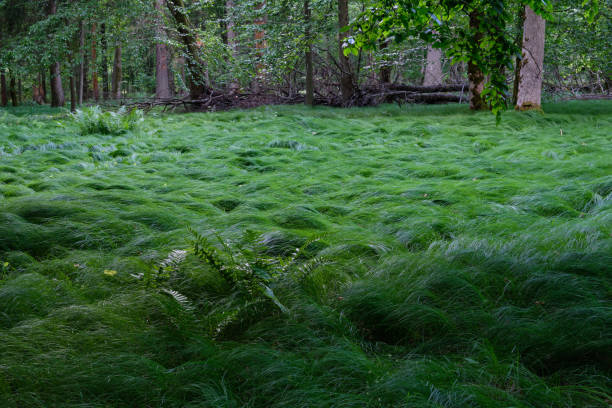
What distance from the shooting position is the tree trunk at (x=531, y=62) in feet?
34.9

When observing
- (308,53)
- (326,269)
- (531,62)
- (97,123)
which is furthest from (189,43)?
(326,269)

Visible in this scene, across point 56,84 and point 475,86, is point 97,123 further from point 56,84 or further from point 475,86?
point 56,84

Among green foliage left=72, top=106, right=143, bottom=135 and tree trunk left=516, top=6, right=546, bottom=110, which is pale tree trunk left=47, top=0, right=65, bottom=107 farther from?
tree trunk left=516, top=6, right=546, bottom=110

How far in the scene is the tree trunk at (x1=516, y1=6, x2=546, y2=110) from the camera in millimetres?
10633

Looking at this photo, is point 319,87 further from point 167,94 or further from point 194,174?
point 194,174

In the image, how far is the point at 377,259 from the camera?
129 inches

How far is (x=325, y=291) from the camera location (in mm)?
2783

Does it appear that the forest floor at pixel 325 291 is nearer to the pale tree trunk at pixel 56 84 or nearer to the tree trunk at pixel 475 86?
the tree trunk at pixel 475 86

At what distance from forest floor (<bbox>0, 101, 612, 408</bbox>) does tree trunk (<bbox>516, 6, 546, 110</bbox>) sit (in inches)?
227

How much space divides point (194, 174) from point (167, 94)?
1397 cm

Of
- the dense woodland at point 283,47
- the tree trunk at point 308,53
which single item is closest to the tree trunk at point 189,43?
the dense woodland at point 283,47

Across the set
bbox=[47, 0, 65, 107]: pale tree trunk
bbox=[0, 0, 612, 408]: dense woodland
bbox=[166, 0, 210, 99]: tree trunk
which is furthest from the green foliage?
bbox=[47, 0, 65, 107]: pale tree trunk

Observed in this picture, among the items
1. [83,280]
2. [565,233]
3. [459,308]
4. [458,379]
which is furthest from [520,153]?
[83,280]

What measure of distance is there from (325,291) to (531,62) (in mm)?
10239
